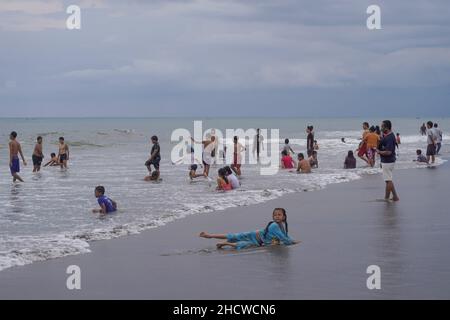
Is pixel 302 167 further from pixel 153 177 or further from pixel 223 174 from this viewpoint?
pixel 223 174

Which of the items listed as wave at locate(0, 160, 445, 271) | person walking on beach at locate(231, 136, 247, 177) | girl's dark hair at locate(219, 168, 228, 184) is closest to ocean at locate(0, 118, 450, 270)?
wave at locate(0, 160, 445, 271)

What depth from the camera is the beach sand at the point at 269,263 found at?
24.6 ft

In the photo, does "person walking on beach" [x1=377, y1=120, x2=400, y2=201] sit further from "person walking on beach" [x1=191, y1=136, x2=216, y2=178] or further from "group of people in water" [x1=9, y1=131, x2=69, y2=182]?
"group of people in water" [x1=9, y1=131, x2=69, y2=182]

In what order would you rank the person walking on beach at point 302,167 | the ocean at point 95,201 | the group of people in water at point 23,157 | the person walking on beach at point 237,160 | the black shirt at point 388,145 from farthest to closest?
the person walking on beach at point 302,167, the person walking on beach at point 237,160, the group of people in water at point 23,157, the black shirt at point 388,145, the ocean at point 95,201

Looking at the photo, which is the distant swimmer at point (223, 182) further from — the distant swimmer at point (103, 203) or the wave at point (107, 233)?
the distant swimmer at point (103, 203)

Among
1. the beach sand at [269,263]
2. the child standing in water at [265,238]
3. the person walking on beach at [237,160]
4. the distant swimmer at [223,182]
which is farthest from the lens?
the person walking on beach at [237,160]

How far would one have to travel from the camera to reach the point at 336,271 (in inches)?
329

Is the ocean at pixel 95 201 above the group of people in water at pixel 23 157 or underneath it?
underneath

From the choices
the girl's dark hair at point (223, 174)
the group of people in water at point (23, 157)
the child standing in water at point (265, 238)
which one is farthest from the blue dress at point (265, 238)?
the group of people in water at point (23, 157)

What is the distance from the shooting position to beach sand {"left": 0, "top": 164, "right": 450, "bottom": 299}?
7504 millimetres

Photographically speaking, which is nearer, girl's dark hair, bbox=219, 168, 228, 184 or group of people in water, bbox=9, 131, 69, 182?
girl's dark hair, bbox=219, 168, 228, 184

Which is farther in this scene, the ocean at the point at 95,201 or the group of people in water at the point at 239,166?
the ocean at the point at 95,201

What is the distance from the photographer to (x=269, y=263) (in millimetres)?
8930
